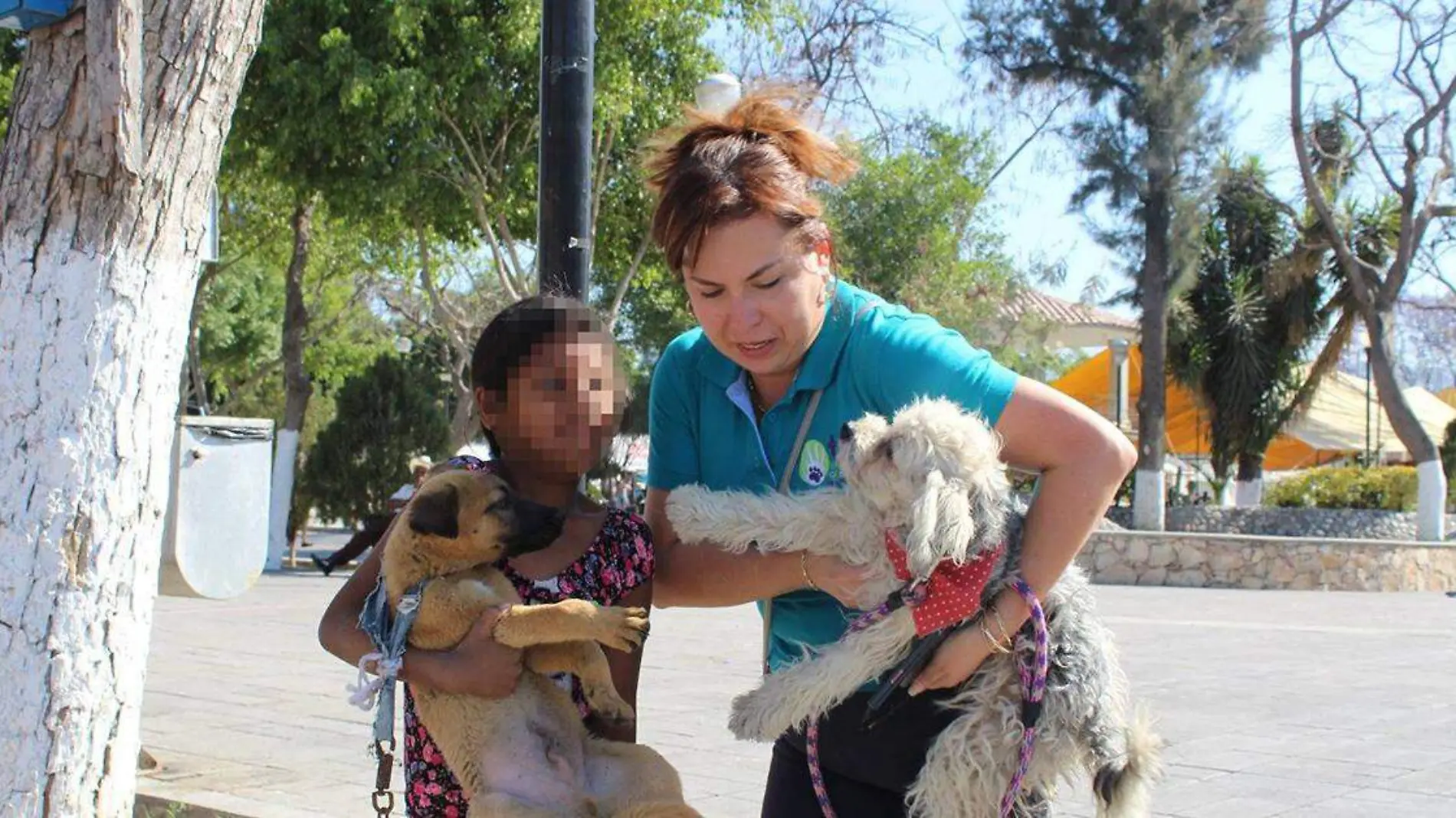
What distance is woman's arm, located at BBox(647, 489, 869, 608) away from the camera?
267cm

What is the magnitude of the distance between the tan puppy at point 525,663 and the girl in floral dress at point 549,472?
0.08 meters

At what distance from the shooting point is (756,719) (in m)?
2.78

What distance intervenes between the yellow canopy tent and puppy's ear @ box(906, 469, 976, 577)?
28627mm

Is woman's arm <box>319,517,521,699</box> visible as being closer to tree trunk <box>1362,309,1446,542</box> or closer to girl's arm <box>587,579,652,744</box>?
girl's arm <box>587,579,652,744</box>

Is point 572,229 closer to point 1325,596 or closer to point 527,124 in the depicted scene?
point 527,124

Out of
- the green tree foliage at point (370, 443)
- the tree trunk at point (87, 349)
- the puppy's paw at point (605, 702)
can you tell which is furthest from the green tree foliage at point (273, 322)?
the puppy's paw at point (605, 702)

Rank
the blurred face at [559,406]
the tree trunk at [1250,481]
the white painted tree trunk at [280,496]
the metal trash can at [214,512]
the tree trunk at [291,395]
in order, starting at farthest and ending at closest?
the tree trunk at [1250,481] < the tree trunk at [291,395] < the white painted tree trunk at [280,496] < the metal trash can at [214,512] < the blurred face at [559,406]

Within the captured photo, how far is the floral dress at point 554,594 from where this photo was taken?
2707mm

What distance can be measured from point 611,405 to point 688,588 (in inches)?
16.4

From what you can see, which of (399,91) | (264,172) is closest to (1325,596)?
(399,91)

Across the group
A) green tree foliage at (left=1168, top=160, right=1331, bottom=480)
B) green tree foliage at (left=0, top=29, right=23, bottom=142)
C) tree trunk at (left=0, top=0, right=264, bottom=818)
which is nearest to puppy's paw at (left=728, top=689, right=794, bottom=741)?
tree trunk at (left=0, top=0, right=264, bottom=818)

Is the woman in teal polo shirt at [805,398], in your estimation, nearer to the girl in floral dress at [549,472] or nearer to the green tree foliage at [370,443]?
the girl in floral dress at [549,472]

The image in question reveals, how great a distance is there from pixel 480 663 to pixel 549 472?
1.42 ft

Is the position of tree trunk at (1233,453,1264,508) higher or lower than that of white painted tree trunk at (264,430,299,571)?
higher
